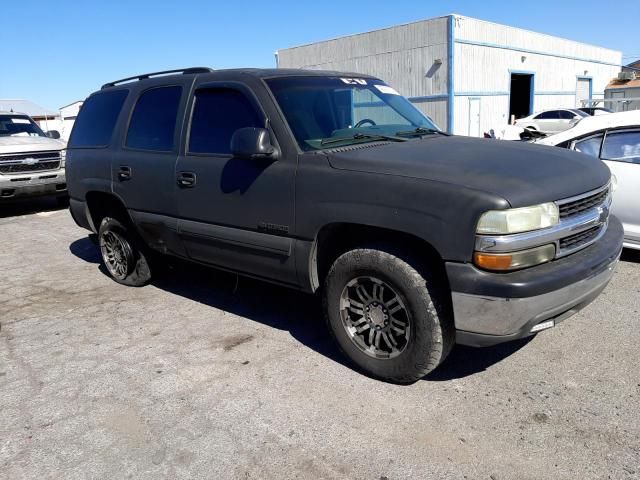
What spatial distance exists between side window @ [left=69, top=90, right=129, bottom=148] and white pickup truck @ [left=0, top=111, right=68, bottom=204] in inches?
185

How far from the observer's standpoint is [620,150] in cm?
552

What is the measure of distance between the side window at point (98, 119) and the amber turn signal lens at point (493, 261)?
12.5ft

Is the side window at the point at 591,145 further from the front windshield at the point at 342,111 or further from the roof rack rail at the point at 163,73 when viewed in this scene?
the roof rack rail at the point at 163,73

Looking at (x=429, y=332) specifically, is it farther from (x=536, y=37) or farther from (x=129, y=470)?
(x=536, y=37)

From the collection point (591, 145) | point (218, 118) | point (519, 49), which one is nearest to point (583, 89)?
point (519, 49)

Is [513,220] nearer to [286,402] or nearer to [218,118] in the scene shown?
[286,402]

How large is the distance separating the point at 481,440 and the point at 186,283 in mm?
3647

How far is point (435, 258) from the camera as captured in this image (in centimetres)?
297

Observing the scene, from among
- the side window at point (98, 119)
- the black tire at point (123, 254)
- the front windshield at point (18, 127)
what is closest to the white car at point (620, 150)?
the black tire at point (123, 254)

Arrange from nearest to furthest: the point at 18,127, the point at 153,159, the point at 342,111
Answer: the point at 342,111 < the point at 153,159 < the point at 18,127

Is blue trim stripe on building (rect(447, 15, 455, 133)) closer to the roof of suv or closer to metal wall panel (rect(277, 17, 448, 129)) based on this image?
metal wall panel (rect(277, 17, 448, 129))

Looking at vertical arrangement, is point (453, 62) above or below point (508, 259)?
above

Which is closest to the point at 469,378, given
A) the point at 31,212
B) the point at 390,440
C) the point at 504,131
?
the point at 390,440

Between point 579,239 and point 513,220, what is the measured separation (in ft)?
2.26
